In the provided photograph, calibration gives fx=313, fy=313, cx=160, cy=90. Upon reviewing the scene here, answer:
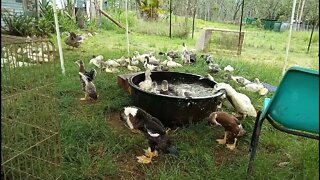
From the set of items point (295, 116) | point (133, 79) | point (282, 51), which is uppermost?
point (295, 116)

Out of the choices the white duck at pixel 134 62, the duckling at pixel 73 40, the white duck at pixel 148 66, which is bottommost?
the white duck at pixel 134 62

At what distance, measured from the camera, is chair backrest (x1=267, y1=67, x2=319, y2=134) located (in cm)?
143

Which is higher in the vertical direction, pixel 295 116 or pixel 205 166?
pixel 295 116

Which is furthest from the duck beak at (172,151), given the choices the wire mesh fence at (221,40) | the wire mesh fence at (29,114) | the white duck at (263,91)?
the wire mesh fence at (221,40)

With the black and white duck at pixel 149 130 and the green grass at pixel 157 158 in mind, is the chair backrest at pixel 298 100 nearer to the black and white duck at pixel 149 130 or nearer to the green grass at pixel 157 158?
the green grass at pixel 157 158

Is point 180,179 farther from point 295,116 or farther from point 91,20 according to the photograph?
point 91,20

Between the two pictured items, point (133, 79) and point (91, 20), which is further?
point (91, 20)

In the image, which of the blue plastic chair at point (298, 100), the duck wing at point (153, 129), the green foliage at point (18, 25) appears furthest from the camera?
the green foliage at point (18, 25)

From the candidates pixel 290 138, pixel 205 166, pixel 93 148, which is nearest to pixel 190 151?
pixel 205 166

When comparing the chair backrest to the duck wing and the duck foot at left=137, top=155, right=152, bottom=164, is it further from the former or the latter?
the duck foot at left=137, top=155, right=152, bottom=164

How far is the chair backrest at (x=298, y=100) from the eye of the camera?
1.43m

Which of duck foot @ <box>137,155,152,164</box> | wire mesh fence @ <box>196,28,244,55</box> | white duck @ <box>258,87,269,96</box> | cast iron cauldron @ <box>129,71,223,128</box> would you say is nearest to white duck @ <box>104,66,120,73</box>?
cast iron cauldron @ <box>129,71,223,128</box>

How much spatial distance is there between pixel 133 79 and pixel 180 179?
1.65 meters

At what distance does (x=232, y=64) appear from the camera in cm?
648
